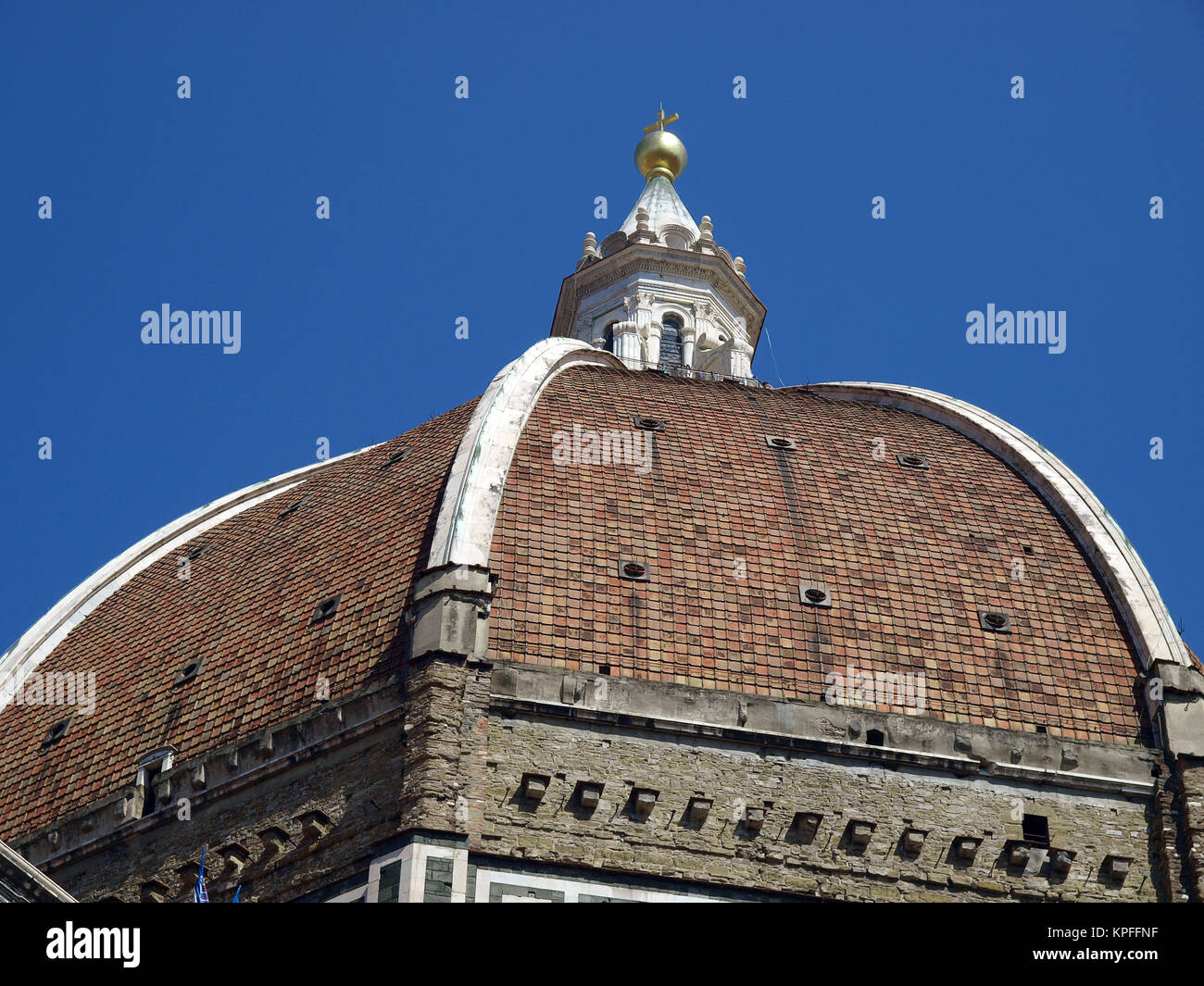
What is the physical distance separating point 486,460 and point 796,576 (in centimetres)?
462

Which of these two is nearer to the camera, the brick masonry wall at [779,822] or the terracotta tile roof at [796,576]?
the brick masonry wall at [779,822]

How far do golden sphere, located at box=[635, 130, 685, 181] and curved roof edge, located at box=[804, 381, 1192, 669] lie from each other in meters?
11.9

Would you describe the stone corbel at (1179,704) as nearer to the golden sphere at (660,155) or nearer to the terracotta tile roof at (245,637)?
the terracotta tile roof at (245,637)

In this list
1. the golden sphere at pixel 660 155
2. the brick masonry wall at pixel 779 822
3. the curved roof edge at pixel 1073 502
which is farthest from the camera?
the golden sphere at pixel 660 155

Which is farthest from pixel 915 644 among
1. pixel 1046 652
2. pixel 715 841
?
pixel 715 841

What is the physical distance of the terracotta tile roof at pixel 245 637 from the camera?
1353 inches

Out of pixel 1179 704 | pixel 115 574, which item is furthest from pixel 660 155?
pixel 1179 704

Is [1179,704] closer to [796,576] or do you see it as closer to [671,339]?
[796,576]

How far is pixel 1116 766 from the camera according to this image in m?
33.9

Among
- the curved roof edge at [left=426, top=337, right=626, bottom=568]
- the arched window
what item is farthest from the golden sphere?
the curved roof edge at [left=426, top=337, right=626, bottom=568]

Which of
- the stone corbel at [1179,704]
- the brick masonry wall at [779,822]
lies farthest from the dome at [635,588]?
the brick masonry wall at [779,822]

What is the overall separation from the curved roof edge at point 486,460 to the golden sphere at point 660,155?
47.9 ft
